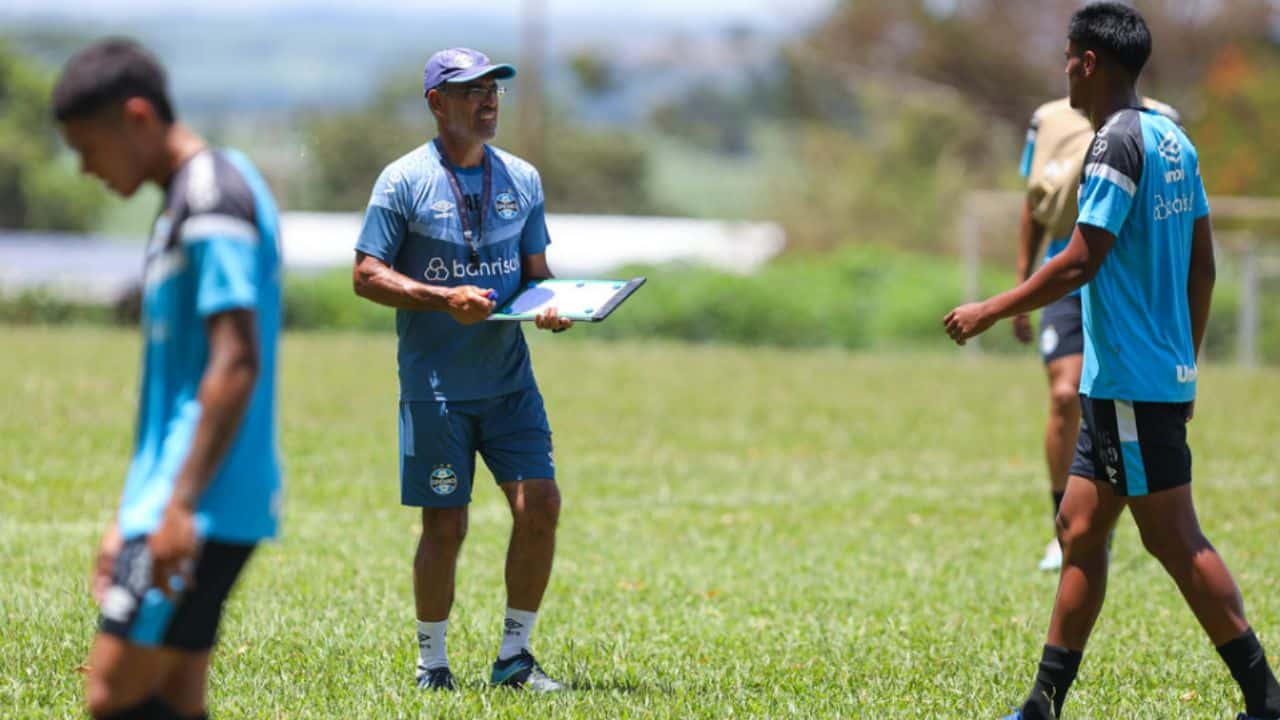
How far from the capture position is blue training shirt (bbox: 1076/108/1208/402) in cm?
512

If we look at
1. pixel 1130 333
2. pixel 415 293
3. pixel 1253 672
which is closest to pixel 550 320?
pixel 415 293

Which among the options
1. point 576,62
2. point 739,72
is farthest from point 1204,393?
point 739,72

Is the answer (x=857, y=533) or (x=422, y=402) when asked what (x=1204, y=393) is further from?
(x=422, y=402)

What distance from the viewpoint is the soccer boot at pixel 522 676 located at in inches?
238

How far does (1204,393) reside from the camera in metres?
18.7

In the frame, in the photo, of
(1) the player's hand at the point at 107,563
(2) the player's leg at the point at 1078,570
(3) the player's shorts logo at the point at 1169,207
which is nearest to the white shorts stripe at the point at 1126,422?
(2) the player's leg at the point at 1078,570

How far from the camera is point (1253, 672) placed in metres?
5.32

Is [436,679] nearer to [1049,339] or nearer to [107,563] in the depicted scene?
[107,563]

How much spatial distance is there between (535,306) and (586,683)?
1488 mm

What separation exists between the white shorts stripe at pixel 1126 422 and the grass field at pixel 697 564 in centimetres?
117

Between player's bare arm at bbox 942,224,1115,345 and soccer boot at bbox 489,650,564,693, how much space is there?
1.99 meters

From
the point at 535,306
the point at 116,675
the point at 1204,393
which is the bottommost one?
the point at 1204,393

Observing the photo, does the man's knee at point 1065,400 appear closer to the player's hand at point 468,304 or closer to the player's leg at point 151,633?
the player's hand at point 468,304

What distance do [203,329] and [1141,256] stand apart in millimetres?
2917
